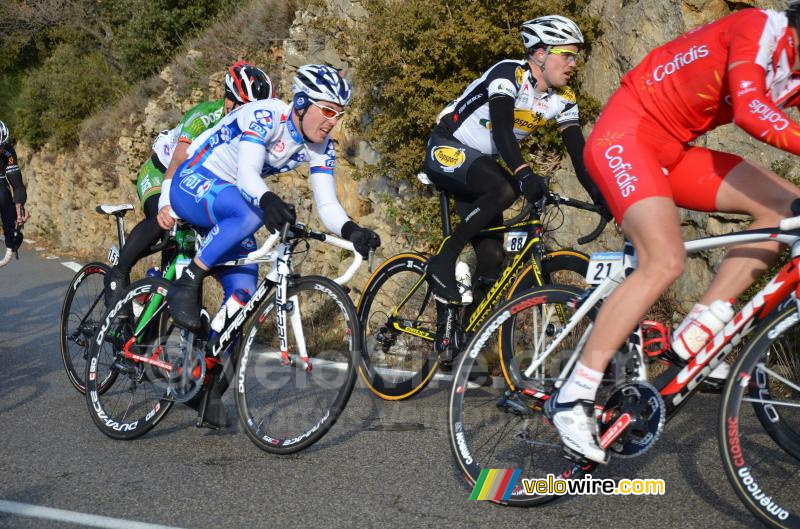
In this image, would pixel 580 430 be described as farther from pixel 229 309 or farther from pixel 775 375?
pixel 229 309

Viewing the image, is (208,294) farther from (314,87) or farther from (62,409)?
(314,87)

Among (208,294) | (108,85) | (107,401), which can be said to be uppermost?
(107,401)

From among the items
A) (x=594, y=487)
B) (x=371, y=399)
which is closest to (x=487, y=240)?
(x=371, y=399)

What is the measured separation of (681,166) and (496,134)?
5.63 ft

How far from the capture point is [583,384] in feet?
11.6

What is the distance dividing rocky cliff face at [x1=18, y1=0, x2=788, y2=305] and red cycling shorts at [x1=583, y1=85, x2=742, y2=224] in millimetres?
2913

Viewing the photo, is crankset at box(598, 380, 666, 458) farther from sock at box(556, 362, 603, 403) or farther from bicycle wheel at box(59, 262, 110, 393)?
bicycle wheel at box(59, 262, 110, 393)

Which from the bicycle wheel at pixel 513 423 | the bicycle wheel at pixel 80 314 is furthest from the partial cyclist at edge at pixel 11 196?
the bicycle wheel at pixel 513 423

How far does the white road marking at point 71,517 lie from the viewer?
383 centimetres

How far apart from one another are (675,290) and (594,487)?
3250 millimetres

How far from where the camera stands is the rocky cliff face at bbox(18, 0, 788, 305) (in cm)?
697

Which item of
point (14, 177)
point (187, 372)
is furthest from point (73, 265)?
point (187, 372)

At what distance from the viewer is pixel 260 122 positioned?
4.98 m

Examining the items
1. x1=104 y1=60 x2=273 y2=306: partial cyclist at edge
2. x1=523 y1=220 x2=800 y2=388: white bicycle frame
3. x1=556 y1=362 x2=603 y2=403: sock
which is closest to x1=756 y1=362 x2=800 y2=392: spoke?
x1=523 y1=220 x2=800 y2=388: white bicycle frame
